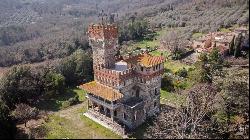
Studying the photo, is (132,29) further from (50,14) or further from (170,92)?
(50,14)

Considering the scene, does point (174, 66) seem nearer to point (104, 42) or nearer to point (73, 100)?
point (73, 100)

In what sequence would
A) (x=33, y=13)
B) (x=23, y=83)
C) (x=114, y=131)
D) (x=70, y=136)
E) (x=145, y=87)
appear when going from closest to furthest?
(x=70, y=136)
(x=114, y=131)
(x=145, y=87)
(x=23, y=83)
(x=33, y=13)

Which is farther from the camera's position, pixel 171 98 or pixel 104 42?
pixel 171 98

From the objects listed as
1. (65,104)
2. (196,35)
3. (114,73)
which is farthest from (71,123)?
(196,35)

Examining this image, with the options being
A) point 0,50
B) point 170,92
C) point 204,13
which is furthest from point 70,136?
point 204,13

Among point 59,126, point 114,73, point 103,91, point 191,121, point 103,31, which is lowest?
point 59,126

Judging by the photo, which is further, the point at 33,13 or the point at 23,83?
the point at 33,13

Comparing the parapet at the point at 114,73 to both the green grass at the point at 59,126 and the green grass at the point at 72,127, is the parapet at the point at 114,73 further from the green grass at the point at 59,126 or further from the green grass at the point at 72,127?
the green grass at the point at 59,126

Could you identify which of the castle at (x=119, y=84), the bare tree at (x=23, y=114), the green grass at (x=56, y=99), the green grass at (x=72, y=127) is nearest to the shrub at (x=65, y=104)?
the green grass at (x=56, y=99)
